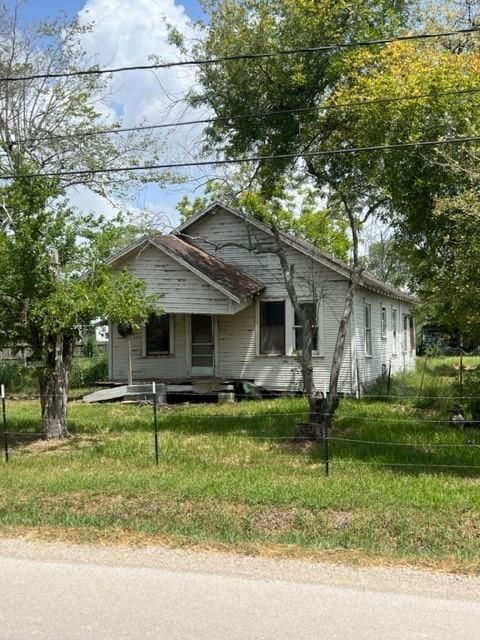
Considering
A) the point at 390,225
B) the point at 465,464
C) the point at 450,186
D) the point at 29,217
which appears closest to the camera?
the point at 465,464

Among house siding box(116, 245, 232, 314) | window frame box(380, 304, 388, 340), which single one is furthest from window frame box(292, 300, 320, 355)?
window frame box(380, 304, 388, 340)

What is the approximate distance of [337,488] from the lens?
8578mm

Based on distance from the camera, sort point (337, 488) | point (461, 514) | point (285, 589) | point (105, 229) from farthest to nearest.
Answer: point (105, 229)
point (337, 488)
point (461, 514)
point (285, 589)

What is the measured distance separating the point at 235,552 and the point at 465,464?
198 inches

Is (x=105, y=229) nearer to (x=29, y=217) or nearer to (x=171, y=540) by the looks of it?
(x=29, y=217)

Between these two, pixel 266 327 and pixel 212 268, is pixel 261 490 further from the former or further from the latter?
pixel 266 327

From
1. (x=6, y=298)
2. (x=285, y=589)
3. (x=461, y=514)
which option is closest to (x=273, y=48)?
(x=6, y=298)

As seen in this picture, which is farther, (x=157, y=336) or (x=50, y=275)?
(x=157, y=336)

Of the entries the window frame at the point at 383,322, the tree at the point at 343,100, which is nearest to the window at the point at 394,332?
the window frame at the point at 383,322

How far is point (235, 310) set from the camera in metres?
19.4

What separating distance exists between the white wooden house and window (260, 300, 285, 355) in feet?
0.10

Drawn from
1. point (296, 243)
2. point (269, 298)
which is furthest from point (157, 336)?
point (296, 243)

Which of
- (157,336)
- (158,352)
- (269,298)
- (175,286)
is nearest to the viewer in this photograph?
(175,286)

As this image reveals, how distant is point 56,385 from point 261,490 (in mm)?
5996
